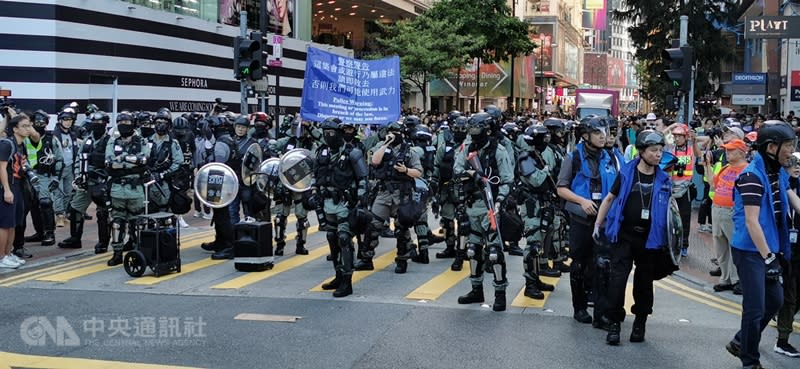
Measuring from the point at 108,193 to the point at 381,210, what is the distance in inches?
141

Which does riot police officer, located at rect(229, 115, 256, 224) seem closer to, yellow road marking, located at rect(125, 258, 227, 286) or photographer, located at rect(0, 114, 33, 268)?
yellow road marking, located at rect(125, 258, 227, 286)

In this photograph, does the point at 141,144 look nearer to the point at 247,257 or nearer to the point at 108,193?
the point at 108,193

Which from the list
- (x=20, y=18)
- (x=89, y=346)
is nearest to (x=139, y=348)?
(x=89, y=346)

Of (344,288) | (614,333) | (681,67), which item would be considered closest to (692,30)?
(681,67)

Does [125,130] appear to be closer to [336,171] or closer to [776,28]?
[336,171]

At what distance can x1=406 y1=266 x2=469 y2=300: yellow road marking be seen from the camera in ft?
29.9

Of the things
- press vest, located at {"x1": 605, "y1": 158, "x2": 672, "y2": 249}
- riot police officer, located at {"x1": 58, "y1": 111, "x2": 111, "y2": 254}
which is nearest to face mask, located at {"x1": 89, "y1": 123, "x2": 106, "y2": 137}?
riot police officer, located at {"x1": 58, "y1": 111, "x2": 111, "y2": 254}

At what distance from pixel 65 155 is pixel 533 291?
28.2 ft

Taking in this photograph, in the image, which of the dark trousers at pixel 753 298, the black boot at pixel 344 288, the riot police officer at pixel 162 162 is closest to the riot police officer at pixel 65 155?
the riot police officer at pixel 162 162

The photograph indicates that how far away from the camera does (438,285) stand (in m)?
9.79

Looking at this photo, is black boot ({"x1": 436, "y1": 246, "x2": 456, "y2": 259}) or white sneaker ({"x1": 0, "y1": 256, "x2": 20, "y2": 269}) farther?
black boot ({"x1": 436, "y1": 246, "x2": 456, "y2": 259})

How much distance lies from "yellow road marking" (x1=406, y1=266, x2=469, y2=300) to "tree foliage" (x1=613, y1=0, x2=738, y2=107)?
32247mm

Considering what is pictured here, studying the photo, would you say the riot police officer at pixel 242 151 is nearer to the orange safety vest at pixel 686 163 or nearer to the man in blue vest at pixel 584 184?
the man in blue vest at pixel 584 184

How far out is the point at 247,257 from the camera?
1055cm
